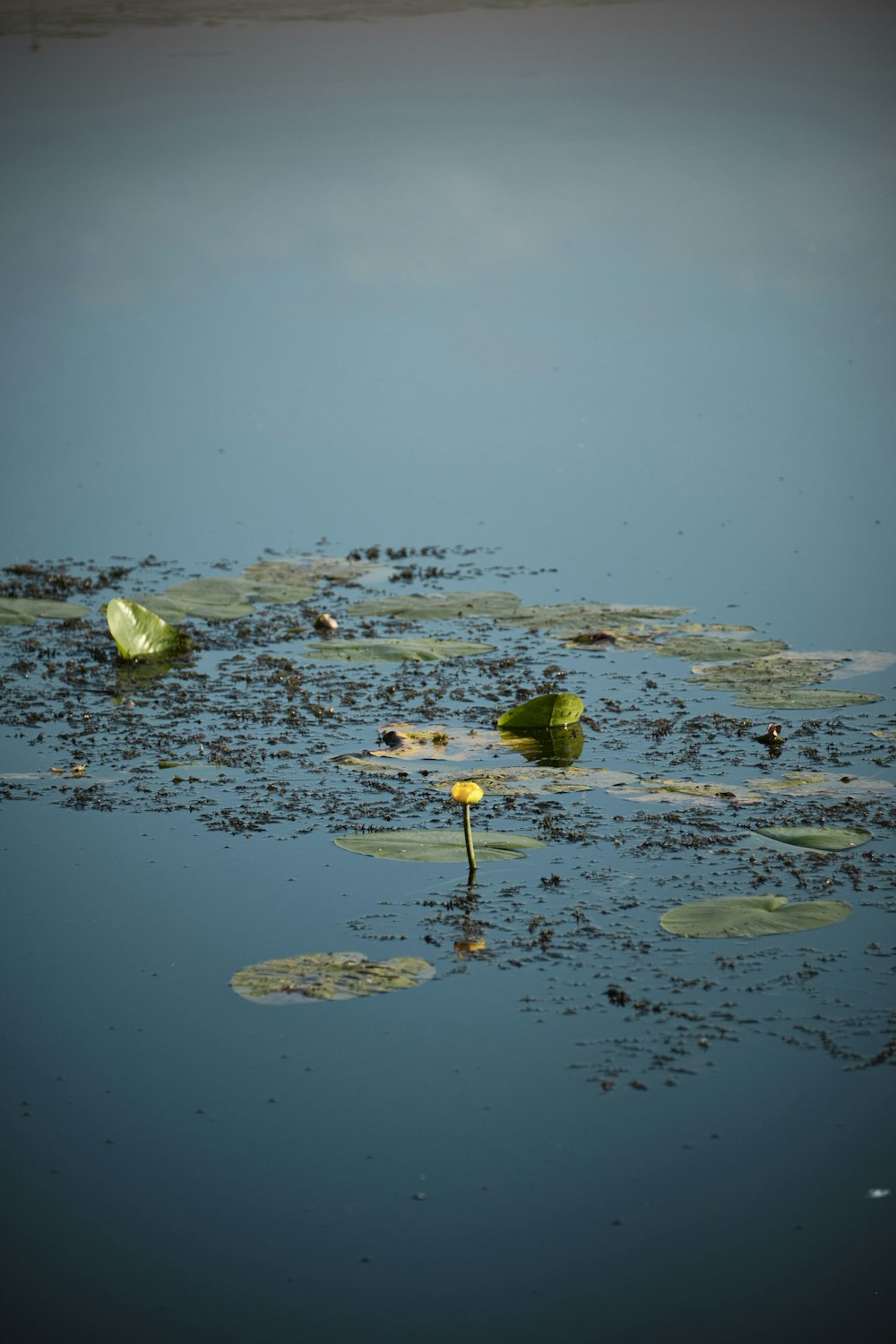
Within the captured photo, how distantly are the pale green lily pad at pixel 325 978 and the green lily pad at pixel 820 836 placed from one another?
2.76 feet

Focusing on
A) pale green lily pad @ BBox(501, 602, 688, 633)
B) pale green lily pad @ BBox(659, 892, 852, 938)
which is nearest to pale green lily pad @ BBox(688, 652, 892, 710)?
pale green lily pad @ BBox(501, 602, 688, 633)

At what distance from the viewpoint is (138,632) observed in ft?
14.2

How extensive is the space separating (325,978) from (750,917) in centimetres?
Result: 72

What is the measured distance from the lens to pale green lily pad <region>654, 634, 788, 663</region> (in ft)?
13.5

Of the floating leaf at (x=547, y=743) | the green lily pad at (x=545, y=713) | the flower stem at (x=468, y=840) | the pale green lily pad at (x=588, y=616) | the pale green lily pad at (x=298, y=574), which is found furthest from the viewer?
the pale green lily pad at (x=298, y=574)

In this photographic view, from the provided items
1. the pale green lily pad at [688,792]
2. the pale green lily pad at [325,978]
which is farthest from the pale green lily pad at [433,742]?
the pale green lily pad at [325,978]

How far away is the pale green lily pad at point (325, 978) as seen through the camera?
7.21ft

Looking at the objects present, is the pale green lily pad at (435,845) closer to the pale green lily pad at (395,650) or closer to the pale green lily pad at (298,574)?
the pale green lily pad at (395,650)

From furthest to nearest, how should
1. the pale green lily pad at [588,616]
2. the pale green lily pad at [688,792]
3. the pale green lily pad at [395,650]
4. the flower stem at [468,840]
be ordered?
the pale green lily pad at [588,616] → the pale green lily pad at [395,650] → the pale green lily pad at [688,792] → the flower stem at [468,840]

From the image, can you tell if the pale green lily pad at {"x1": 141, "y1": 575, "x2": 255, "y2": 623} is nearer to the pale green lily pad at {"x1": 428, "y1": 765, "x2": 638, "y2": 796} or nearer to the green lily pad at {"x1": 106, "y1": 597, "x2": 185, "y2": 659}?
the green lily pad at {"x1": 106, "y1": 597, "x2": 185, "y2": 659}

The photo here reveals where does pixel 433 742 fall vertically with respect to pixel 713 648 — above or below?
below

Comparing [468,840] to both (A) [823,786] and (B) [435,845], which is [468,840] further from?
(A) [823,786]

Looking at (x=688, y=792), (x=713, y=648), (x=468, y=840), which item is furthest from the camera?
(x=713, y=648)

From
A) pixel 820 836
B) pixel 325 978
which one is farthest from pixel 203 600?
pixel 325 978
